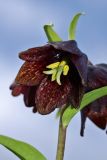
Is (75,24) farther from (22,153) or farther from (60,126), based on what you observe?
(22,153)

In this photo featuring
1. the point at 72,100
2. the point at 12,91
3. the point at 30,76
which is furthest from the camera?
the point at 12,91

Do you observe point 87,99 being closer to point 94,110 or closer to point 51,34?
point 94,110

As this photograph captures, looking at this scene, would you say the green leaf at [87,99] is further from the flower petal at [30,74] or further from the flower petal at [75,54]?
the flower petal at [30,74]

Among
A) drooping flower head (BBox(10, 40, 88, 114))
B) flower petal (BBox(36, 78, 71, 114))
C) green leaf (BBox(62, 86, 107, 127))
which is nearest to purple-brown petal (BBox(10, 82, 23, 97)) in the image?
drooping flower head (BBox(10, 40, 88, 114))

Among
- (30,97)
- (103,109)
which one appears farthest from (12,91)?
(103,109)

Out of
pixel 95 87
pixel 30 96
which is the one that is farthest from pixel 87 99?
pixel 30 96
